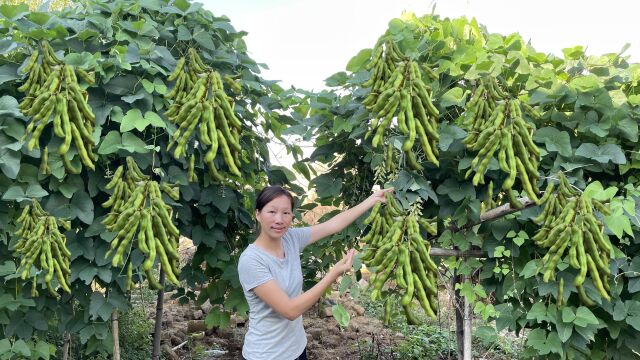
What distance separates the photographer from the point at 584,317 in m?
3.21

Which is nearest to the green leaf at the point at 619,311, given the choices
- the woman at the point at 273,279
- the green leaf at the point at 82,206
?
the woman at the point at 273,279

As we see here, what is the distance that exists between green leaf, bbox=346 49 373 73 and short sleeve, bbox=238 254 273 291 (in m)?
1.08

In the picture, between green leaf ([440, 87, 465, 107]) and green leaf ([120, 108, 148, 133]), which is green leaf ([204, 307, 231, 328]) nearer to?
green leaf ([120, 108, 148, 133])

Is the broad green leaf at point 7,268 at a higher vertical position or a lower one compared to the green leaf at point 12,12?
lower

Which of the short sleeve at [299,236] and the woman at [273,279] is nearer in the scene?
the woman at [273,279]

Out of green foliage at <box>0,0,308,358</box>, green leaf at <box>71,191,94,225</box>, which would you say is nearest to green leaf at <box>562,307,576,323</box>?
green foliage at <box>0,0,308,358</box>

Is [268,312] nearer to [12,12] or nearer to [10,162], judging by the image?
[10,162]

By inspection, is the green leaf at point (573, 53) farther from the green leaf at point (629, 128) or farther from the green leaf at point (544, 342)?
the green leaf at point (544, 342)

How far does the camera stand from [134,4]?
11.9ft

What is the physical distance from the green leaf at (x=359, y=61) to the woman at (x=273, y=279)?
0.67 meters

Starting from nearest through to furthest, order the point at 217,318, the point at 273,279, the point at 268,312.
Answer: the point at 273,279, the point at 268,312, the point at 217,318

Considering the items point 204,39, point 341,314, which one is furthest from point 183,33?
point 341,314

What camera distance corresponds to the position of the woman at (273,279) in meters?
3.01

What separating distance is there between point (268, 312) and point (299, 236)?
1.57 feet
